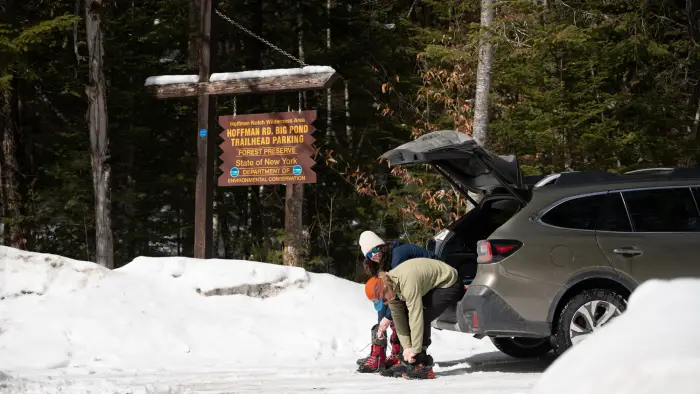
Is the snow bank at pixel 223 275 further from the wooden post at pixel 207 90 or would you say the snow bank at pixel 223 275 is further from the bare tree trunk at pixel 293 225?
the bare tree trunk at pixel 293 225

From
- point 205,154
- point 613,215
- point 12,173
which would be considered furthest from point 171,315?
point 12,173

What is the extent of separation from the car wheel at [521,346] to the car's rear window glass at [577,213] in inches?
77.5

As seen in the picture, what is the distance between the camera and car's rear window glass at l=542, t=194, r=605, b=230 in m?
7.10

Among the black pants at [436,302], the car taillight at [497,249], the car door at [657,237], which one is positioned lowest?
the black pants at [436,302]

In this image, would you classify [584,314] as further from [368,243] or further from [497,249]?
[368,243]

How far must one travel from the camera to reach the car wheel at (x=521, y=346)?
8.68 meters

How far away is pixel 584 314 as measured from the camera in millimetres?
6918

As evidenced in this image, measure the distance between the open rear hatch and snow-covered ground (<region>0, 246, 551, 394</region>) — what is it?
1761mm

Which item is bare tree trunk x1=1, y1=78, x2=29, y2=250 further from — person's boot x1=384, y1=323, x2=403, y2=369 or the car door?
the car door

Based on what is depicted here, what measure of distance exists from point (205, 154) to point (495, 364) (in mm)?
6506

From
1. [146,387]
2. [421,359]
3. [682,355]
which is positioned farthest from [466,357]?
[682,355]

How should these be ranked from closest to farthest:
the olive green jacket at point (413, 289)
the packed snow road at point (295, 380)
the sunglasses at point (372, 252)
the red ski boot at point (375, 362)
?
the packed snow road at point (295, 380) → the olive green jacket at point (413, 289) → the sunglasses at point (372, 252) → the red ski boot at point (375, 362)

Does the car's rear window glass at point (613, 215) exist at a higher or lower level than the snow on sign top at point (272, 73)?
lower

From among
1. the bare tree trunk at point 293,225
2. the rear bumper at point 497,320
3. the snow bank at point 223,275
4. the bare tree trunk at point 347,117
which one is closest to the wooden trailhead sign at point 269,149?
the bare tree trunk at point 293,225
